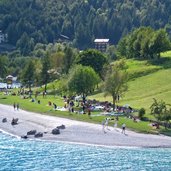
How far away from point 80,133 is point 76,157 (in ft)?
52.6

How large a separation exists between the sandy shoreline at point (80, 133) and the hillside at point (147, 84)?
1589cm

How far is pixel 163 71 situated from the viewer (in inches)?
5635

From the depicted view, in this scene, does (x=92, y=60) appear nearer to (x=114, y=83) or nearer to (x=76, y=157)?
(x=114, y=83)

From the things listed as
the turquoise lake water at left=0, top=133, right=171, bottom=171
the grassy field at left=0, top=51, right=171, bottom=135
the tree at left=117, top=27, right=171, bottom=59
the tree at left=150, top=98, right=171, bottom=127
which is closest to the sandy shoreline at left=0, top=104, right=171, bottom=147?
the turquoise lake water at left=0, top=133, right=171, bottom=171

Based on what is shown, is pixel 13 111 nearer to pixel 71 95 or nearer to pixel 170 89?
pixel 71 95

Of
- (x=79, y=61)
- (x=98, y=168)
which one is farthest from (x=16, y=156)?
(x=79, y=61)

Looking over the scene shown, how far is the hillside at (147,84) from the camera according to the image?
4668 inches

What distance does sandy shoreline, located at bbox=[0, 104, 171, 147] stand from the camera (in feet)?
282

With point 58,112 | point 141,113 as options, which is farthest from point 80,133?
point 58,112

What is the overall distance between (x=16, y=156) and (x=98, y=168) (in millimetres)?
11884

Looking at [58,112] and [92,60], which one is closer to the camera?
[58,112]

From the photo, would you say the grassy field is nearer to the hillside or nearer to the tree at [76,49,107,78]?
the hillside

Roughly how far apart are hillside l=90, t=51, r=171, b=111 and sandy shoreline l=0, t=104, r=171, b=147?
15895 mm

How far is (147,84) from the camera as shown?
13288cm
